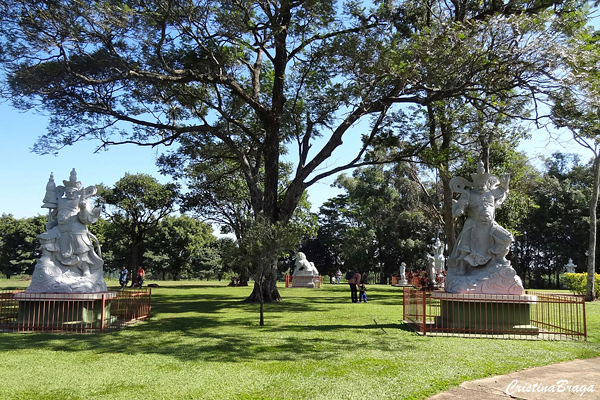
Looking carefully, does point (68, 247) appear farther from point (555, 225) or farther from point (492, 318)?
point (555, 225)

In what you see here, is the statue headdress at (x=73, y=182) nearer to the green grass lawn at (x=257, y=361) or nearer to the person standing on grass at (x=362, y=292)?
the green grass lawn at (x=257, y=361)

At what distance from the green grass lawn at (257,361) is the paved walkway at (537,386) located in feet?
0.78

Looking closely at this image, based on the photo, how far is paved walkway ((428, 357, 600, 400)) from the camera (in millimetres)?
5363

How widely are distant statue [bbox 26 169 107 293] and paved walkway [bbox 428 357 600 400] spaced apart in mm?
8899

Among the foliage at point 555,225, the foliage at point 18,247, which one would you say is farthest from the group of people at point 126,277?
the foliage at point 555,225

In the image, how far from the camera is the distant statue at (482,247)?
10.3m

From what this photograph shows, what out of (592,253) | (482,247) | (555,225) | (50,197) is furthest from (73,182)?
(555,225)

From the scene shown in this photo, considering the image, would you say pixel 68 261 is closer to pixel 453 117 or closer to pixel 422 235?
pixel 453 117

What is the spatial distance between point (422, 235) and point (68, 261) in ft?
117

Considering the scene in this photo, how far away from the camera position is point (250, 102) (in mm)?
17375

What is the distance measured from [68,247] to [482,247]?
1008cm

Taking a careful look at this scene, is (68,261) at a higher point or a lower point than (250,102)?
lower

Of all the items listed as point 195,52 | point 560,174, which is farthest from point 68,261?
point 560,174

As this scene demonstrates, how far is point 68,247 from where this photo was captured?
1118cm
